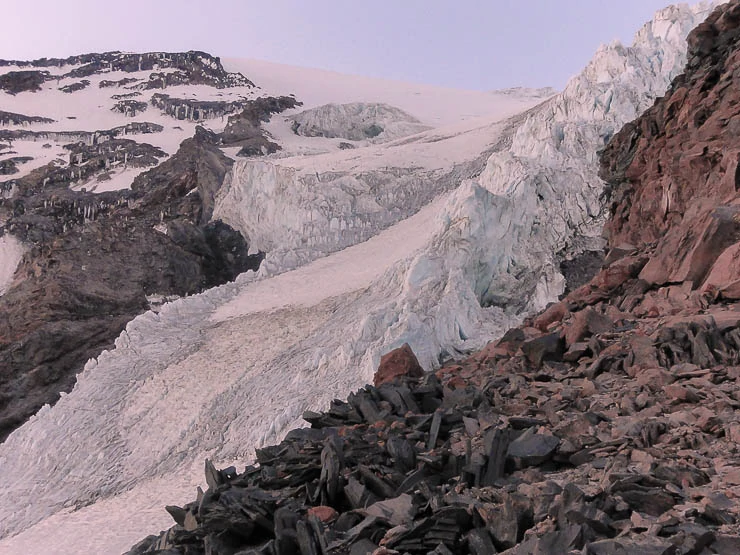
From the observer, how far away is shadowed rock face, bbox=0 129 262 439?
2298cm

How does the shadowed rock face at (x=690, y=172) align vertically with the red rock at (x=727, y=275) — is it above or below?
above

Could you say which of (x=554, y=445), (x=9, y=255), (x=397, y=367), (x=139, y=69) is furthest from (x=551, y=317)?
(x=139, y=69)

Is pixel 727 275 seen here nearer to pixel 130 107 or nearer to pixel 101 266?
pixel 101 266

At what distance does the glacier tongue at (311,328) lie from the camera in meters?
12.9

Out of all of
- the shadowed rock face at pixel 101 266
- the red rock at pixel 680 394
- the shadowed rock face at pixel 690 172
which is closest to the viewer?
the red rock at pixel 680 394

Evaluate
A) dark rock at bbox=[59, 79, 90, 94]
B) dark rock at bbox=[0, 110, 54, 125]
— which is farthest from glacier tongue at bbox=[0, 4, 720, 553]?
dark rock at bbox=[59, 79, 90, 94]

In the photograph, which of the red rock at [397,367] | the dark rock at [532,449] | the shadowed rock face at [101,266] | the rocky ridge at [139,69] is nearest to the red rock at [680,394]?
the dark rock at [532,449]

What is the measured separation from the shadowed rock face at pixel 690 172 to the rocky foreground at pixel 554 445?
4 cm

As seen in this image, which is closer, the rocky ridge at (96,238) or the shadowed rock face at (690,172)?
the shadowed rock face at (690,172)

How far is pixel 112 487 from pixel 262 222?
15.0 m

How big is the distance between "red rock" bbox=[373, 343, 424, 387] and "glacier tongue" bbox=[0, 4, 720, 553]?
367 centimetres

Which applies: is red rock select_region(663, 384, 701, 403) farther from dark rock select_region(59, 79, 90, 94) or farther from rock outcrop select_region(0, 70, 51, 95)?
rock outcrop select_region(0, 70, 51, 95)

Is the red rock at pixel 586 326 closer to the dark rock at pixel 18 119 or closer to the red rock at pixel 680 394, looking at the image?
the red rock at pixel 680 394

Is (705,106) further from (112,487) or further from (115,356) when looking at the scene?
(115,356)
